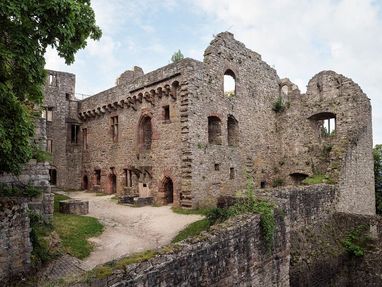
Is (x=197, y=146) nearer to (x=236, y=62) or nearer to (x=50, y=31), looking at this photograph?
(x=236, y=62)

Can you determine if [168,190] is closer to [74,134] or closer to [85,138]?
[85,138]

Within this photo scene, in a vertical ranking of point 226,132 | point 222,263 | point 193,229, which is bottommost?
point 193,229

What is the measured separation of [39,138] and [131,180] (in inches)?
345

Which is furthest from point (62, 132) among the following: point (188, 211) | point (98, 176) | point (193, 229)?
point (193, 229)

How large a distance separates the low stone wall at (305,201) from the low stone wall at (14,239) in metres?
6.52

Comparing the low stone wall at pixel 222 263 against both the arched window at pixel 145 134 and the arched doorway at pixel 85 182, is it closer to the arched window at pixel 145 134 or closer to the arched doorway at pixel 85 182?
the arched window at pixel 145 134

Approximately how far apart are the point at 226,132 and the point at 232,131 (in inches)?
44.3

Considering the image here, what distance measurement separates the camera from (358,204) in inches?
680

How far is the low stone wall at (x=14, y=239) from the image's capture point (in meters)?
7.62

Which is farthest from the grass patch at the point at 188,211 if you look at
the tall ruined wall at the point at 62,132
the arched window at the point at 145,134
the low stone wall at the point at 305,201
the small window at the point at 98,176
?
the tall ruined wall at the point at 62,132

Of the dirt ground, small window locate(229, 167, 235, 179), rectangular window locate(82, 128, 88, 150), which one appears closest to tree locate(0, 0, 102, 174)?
the dirt ground

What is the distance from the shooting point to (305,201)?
39.8 feet

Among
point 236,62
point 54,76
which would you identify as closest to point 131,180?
point 236,62

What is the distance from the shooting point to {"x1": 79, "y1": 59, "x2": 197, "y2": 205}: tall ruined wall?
16516 millimetres
